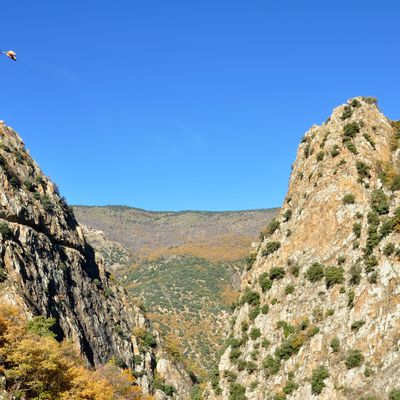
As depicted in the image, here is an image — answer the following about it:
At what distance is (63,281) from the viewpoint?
66000mm

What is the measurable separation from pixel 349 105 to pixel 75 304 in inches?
1939

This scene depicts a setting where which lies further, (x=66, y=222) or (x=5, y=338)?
(x=66, y=222)

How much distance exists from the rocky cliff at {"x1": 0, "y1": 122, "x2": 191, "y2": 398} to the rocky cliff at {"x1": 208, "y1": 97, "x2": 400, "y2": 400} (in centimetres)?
2302

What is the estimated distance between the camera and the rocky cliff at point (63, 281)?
184 feet

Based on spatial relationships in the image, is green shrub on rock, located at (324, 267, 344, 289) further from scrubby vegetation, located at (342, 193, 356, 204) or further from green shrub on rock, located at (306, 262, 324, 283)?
scrubby vegetation, located at (342, 193, 356, 204)

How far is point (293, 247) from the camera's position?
55.3m

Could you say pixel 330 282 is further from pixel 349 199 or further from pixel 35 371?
pixel 35 371

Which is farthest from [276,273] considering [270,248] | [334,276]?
[334,276]

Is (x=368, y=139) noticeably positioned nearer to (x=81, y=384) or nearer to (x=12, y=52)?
(x=81, y=384)

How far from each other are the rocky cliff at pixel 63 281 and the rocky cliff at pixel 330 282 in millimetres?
23016

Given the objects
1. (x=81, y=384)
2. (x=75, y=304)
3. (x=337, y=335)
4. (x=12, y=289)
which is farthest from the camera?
(x=75, y=304)

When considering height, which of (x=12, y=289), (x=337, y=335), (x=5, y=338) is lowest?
(x=337, y=335)

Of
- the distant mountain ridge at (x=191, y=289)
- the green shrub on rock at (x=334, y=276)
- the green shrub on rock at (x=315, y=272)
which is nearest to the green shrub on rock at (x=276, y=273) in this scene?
the green shrub on rock at (x=315, y=272)

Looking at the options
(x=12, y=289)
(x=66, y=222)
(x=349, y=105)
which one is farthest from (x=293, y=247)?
(x=66, y=222)
